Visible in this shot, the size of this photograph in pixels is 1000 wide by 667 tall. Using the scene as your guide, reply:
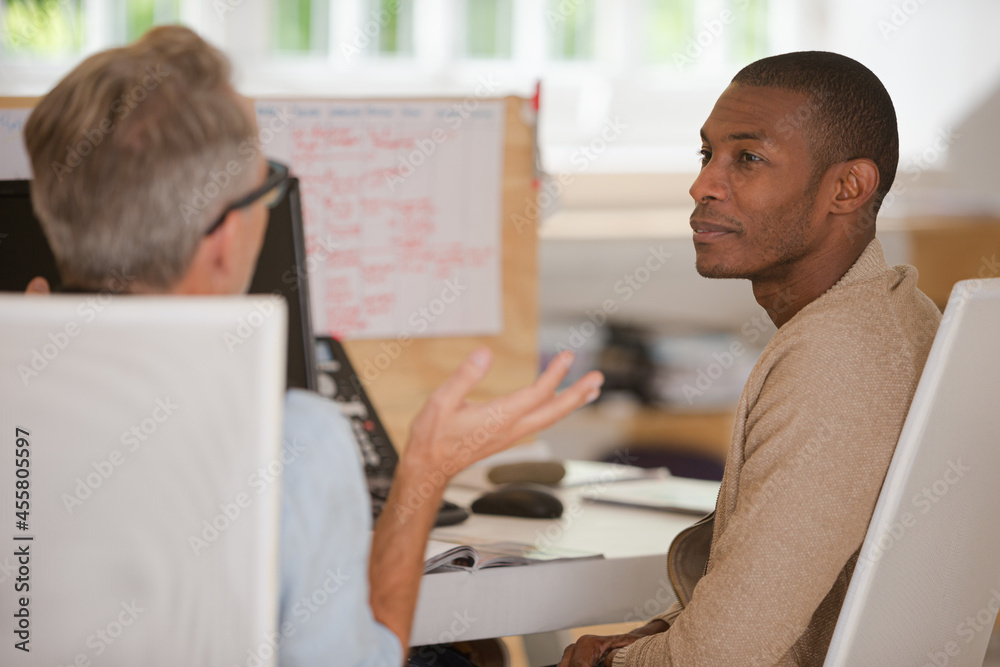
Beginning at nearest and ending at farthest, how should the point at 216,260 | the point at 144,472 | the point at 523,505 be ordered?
the point at 144,472, the point at 216,260, the point at 523,505

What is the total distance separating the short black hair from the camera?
1038 mm

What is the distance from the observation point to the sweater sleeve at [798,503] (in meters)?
0.86

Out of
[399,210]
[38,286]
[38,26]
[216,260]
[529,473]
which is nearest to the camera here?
[216,260]

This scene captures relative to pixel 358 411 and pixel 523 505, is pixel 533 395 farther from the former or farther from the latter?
pixel 358 411

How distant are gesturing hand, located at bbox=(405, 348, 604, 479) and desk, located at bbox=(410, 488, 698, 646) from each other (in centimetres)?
31

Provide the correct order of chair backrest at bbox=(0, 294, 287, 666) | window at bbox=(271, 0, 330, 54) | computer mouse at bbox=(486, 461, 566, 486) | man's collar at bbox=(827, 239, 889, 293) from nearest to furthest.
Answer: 1. chair backrest at bbox=(0, 294, 287, 666)
2. man's collar at bbox=(827, 239, 889, 293)
3. computer mouse at bbox=(486, 461, 566, 486)
4. window at bbox=(271, 0, 330, 54)

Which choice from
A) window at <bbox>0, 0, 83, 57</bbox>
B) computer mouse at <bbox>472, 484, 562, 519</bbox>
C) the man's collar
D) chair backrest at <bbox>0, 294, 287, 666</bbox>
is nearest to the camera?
chair backrest at <bbox>0, 294, 287, 666</bbox>

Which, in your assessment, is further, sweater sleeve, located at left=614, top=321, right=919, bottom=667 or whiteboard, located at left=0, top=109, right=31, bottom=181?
whiteboard, located at left=0, top=109, right=31, bottom=181

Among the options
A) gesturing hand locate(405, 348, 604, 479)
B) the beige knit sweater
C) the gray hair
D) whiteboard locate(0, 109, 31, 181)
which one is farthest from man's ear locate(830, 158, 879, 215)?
whiteboard locate(0, 109, 31, 181)

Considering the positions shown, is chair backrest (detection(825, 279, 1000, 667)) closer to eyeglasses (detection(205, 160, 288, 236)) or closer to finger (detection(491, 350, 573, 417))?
finger (detection(491, 350, 573, 417))

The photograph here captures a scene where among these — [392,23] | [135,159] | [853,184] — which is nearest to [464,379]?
[135,159]

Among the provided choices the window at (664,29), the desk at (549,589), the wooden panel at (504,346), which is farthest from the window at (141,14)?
the desk at (549,589)

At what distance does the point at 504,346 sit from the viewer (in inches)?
77.9

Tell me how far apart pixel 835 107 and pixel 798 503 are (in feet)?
1.49
